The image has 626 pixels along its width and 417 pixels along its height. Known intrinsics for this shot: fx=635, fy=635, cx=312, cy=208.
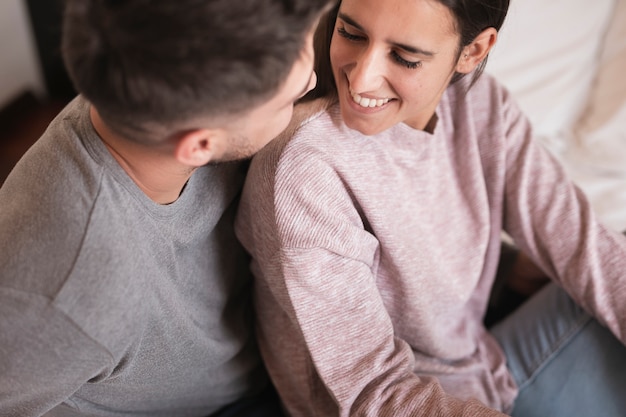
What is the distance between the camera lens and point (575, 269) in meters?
1.14

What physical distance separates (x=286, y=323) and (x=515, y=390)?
1.47 feet

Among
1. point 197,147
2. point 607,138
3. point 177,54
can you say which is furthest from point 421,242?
point 607,138

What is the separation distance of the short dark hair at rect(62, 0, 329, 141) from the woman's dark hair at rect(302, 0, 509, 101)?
235 millimetres

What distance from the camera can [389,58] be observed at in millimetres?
885

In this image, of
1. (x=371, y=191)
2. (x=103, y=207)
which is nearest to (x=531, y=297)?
(x=371, y=191)

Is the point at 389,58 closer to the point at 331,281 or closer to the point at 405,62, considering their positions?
the point at 405,62

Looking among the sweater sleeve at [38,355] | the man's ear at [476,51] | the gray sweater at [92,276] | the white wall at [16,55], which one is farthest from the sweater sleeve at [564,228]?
the white wall at [16,55]

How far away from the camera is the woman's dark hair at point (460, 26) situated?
85cm

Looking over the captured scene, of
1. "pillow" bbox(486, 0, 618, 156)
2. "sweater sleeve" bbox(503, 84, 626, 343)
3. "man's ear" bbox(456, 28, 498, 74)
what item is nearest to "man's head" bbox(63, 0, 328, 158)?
"man's ear" bbox(456, 28, 498, 74)

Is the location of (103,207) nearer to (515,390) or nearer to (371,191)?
(371,191)

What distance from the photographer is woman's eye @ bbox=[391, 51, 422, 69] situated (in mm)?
882

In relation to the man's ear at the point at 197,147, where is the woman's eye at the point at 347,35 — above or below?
above

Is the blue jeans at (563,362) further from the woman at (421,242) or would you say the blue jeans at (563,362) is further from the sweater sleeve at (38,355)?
the sweater sleeve at (38,355)

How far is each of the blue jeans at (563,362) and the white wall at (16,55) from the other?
1.76m
